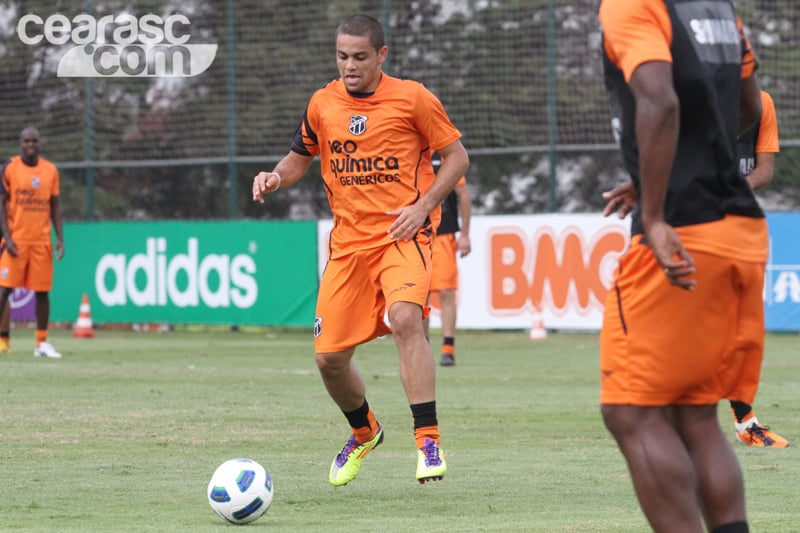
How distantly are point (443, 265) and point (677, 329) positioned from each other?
11.7m

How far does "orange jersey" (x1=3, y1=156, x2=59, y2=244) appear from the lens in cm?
1831

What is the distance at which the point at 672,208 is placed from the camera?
4.67m

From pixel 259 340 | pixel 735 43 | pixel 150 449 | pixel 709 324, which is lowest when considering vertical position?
pixel 259 340

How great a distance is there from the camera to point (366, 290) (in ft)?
26.4

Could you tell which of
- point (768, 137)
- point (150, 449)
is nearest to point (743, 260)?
point (768, 137)

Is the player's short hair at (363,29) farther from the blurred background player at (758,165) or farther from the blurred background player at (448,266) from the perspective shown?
the blurred background player at (448,266)

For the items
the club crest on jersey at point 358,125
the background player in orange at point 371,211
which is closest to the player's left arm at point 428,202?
the background player in orange at point 371,211

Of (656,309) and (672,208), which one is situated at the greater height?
(672,208)

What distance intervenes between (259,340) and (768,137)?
13661 mm

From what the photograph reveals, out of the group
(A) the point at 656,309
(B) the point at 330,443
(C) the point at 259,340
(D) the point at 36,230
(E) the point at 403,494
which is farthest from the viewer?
(C) the point at 259,340

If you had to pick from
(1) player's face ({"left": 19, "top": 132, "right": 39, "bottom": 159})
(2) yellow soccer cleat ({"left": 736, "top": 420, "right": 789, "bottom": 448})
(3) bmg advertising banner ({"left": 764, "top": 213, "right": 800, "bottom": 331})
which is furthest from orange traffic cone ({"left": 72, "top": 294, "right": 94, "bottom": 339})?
(2) yellow soccer cleat ({"left": 736, "top": 420, "right": 789, "bottom": 448})

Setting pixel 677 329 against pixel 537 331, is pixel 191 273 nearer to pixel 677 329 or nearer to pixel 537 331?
pixel 537 331

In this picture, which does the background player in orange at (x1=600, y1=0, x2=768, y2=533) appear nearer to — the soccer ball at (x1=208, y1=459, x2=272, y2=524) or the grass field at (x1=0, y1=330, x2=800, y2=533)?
the grass field at (x1=0, y1=330, x2=800, y2=533)

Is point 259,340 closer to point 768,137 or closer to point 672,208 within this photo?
point 768,137
